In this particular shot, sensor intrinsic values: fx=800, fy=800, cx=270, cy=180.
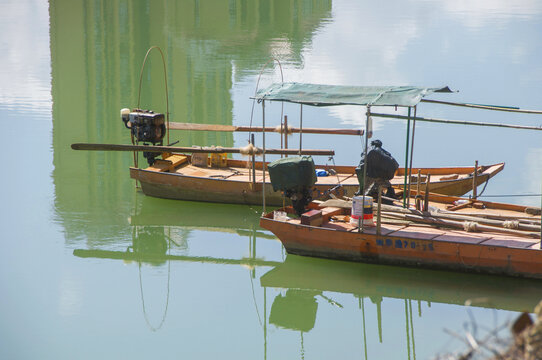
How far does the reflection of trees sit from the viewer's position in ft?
69.6

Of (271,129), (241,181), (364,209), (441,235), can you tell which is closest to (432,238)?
(441,235)

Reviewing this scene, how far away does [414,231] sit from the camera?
15.1 metres

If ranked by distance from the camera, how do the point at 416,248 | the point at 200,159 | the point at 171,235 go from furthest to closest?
the point at 200,159 → the point at 171,235 → the point at 416,248

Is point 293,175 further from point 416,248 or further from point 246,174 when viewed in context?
point 246,174

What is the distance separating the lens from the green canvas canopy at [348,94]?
15352 mm

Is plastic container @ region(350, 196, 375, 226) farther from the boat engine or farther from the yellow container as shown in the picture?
the boat engine

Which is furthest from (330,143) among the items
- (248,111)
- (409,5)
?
(409,5)

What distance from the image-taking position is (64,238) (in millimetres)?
17781

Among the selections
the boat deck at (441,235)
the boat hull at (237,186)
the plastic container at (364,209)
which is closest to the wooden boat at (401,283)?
the boat deck at (441,235)

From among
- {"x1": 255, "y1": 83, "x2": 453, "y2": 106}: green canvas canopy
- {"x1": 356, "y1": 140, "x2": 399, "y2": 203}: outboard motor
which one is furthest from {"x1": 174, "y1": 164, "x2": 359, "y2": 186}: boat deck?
{"x1": 255, "y1": 83, "x2": 453, "y2": 106}: green canvas canopy

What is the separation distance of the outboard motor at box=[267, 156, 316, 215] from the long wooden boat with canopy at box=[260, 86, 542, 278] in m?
0.03

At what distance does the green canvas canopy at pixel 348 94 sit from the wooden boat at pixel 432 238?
7.21ft

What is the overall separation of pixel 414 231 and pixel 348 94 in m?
3.06

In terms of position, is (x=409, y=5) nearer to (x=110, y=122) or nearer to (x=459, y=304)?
(x=110, y=122)
